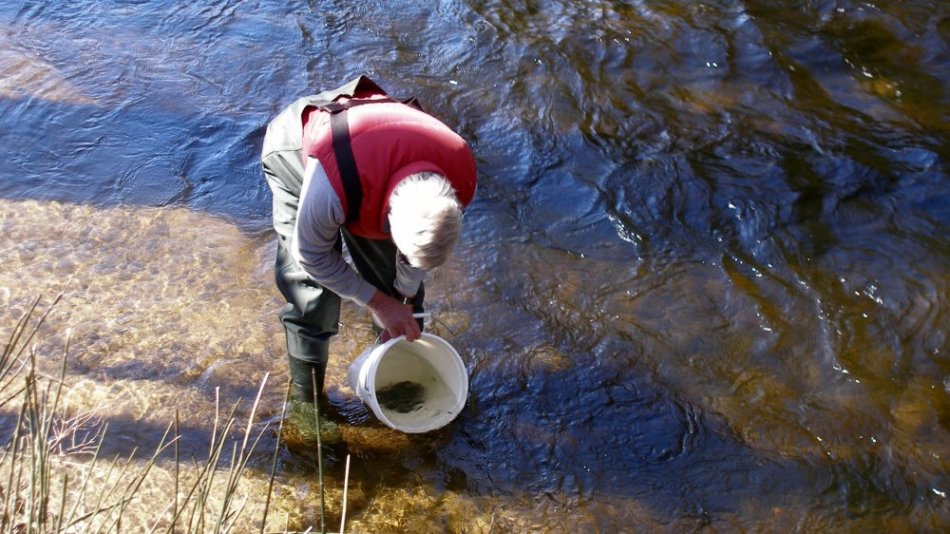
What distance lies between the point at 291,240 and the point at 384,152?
1.73 ft

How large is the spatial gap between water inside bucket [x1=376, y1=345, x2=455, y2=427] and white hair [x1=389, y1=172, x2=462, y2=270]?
1.17 metres

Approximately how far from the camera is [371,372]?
11.1ft

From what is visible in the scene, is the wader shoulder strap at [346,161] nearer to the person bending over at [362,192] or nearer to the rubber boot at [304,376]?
the person bending over at [362,192]

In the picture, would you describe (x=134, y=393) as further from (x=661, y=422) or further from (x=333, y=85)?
(x=333, y=85)

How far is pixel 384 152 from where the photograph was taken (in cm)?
277

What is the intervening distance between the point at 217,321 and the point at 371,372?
121 cm

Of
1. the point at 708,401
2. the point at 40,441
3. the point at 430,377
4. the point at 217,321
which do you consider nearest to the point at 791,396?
the point at 708,401

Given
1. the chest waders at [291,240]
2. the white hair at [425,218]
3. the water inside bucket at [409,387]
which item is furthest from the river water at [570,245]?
the white hair at [425,218]

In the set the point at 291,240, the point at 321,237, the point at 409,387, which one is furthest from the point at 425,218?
the point at 409,387

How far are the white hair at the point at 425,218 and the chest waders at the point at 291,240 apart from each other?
175 mm

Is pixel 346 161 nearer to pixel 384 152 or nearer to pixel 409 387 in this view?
pixel 384 152

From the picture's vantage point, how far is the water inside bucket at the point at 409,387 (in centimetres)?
378

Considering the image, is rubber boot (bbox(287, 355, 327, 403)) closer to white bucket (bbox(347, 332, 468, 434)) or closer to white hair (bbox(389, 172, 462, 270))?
white bucket (bbox(347, 332, 468, 434))

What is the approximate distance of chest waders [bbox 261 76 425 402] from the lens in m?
2.84
